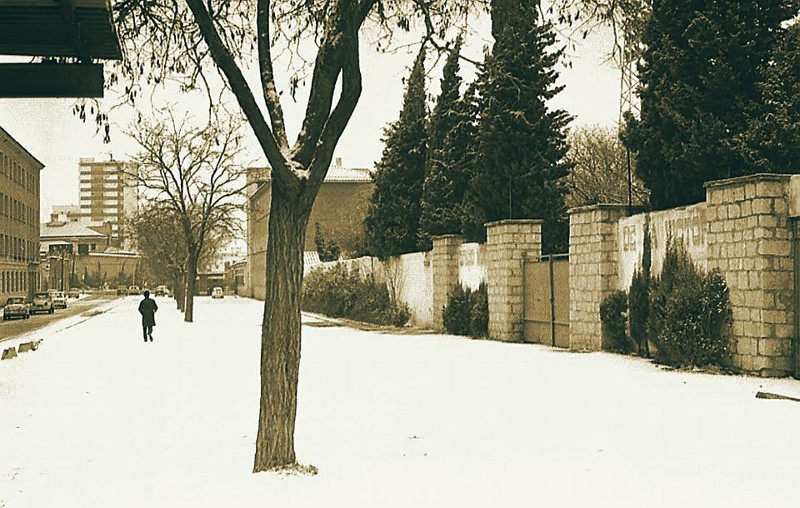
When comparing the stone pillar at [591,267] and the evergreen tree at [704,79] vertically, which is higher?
the evergreen tree at [704,79]

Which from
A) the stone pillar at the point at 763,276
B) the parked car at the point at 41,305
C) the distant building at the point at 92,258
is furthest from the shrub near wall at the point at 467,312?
the distant building at the point at 92,258

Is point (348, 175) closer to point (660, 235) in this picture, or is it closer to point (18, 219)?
point (18, 219)

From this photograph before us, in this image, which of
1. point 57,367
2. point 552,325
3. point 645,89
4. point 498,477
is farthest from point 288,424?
point 552,325

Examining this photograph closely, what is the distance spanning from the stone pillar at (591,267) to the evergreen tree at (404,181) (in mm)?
16365

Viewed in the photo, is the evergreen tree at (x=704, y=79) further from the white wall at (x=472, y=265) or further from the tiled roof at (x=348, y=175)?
the tiled roof at (x=348, y=175)

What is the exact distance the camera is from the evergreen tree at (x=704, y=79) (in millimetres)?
17781

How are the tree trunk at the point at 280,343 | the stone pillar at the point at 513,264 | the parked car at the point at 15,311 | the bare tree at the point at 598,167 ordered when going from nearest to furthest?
the tree trunk at the point at 280,343, the stone pillar at the point at 513,264, the bare tree at the point at 598,167, the parked car at the point at 15,311

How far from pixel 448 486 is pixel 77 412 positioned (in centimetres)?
619

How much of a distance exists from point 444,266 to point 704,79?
1361 centimetres

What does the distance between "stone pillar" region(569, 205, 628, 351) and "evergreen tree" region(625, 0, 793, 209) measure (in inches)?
64.7

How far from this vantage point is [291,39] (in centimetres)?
959

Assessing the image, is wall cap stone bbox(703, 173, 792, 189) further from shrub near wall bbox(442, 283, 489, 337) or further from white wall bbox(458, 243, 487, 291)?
white wall bbox(458, 243, 487, 291)

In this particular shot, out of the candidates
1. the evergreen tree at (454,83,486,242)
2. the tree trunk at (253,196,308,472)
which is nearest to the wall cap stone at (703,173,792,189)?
the tree trunk at (253,196,308,472)

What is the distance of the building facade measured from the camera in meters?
77.2
